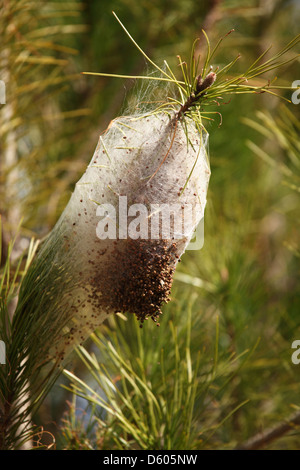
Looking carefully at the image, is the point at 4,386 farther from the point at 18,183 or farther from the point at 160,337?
the point at 18,183

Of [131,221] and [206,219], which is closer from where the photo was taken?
[131,221]

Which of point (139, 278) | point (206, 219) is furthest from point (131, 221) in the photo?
point (206, 219)

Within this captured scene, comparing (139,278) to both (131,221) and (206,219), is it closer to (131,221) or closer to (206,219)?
(131,221)

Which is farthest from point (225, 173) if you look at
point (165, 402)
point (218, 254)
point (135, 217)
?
point (135, 217)

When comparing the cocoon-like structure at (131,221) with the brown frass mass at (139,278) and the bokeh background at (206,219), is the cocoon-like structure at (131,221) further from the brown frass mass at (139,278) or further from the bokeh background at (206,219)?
the bokeh background at (206,219)

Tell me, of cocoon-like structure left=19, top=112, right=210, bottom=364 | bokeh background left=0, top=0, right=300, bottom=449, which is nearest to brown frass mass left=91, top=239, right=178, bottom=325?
cocoon-like structure left=19, top=112, right=210, bottom=364

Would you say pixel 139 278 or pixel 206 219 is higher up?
pixel 206 219

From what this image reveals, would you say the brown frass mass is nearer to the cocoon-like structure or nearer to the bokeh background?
the cocoon-like structure

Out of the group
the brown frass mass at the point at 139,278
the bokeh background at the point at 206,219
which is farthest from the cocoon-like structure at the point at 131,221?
the bokeh background at the point at 206,219
